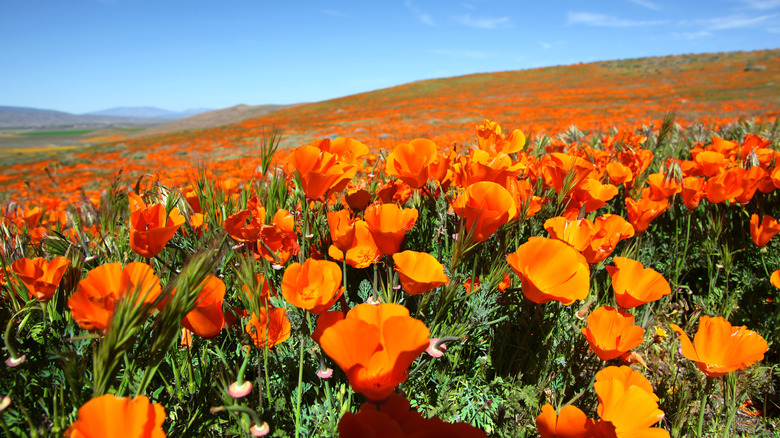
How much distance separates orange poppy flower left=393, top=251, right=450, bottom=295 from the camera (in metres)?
0.82

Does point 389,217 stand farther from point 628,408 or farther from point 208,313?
point 628,408

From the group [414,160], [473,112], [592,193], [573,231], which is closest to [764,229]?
[592,193]

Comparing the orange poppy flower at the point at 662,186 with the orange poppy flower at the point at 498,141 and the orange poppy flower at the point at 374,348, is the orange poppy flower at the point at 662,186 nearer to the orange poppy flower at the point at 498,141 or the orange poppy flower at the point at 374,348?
the orange poppy flower at the point at 498,141

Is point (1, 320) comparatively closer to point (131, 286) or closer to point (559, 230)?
point (131, 286)

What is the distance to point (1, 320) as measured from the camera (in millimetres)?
933

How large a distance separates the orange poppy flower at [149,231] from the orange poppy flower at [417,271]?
535mm

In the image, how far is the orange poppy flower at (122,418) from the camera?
19.5 inches

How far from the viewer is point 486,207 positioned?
3.35 feet

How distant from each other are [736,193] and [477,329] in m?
1.26

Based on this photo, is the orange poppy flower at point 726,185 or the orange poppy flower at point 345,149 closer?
the orange poppy flower at point 345,149

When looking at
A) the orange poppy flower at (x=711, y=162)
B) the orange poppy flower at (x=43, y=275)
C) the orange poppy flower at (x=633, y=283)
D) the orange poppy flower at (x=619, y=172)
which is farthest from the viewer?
the orange poppy flower at (x=711, y=162)

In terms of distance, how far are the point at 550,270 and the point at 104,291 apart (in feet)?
3.04

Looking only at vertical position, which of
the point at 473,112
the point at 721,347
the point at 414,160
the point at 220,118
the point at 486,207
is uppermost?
the point at 220,118

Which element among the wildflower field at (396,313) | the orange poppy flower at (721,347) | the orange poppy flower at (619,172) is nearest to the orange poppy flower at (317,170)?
the wildflower field at (396,313)
